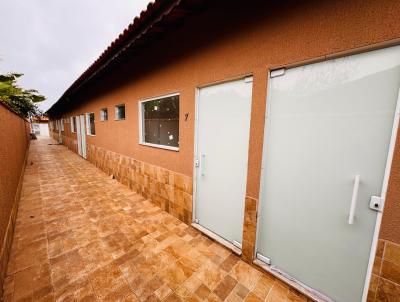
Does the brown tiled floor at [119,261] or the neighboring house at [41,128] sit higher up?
the neighboring house at [41,128]

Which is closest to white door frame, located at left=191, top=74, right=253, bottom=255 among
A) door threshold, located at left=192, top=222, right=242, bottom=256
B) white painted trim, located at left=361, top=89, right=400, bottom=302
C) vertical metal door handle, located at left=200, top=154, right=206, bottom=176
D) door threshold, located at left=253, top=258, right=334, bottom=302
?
door threshold, located at left=192, top=222, right=242, bottom=256

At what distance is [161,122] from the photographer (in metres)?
3.84

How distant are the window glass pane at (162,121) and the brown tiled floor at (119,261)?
5.42 ft

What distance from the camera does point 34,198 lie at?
13.8 ft

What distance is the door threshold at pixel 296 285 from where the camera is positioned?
1805 mm

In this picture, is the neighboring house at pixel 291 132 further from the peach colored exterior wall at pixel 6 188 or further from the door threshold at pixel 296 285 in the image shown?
the peach colored exterior wall at pixel 6 188

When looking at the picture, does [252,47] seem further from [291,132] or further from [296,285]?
[296,285]

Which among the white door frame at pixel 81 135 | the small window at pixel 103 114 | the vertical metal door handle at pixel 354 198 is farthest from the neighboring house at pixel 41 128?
the vertical metal door handle at pixel 354 198

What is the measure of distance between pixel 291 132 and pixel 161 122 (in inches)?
110

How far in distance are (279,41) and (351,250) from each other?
2.28m

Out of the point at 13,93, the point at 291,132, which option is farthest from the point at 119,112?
the point at 13,93

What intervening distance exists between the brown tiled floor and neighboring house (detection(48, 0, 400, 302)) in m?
Answer: 0.33

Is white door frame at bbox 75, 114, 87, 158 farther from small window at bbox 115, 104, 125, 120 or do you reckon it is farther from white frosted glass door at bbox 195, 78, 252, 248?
white frosted glass door at bbox 195, 78, 252, 248

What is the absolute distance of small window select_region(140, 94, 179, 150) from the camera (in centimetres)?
344
